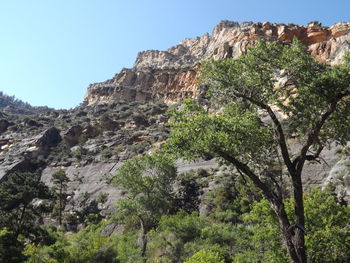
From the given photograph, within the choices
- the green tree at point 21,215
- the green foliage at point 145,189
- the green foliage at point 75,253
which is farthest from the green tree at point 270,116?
the green foliage at point 145,189

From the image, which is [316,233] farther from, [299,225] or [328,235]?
[299,225]

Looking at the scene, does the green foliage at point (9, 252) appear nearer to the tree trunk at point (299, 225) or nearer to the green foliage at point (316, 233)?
the green foliage at point (316, 233)

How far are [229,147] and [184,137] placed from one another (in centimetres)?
160

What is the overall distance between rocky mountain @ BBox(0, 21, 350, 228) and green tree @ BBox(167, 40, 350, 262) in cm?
2045

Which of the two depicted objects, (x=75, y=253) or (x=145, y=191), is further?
(x=145, y=191)

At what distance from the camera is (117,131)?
77875 millimetres

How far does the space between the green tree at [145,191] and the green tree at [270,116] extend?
18410mm

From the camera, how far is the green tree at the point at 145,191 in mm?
31656

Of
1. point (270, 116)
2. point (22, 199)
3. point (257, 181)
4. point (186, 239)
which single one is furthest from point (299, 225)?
point (22, 199)

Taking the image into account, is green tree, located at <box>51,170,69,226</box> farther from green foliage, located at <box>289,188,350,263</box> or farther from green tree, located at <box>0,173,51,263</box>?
green foliage, located at <box>289,188,350,263</box>

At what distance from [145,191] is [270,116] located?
2490cm

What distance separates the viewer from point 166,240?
28000mm

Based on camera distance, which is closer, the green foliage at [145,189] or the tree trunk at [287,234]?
the tree trunk at [287,234]

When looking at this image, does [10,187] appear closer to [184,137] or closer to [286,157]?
[184,137]
